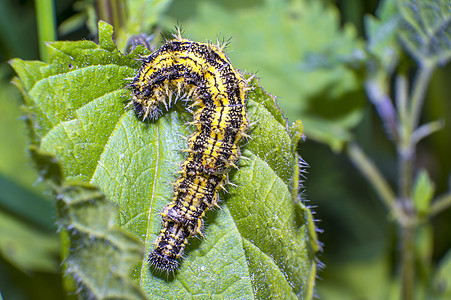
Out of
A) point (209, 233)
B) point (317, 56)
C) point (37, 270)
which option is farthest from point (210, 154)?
point (37, 270)

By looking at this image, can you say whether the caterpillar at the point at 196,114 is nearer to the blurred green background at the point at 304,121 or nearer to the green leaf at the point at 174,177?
the green leaf at the point at 174,177

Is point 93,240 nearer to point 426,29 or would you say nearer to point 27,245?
point 426,29

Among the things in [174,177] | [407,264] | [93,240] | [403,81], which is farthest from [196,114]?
[407,264]

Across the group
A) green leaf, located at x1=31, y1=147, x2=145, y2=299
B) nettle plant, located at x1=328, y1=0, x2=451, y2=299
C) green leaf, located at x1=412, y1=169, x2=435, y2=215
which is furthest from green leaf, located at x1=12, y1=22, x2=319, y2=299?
nettle plant, located at x1=328, y1=0, x2=451, y2=299

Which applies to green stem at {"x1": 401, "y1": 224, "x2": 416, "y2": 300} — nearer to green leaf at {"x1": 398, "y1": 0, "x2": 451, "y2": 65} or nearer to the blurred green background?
the blurred green background

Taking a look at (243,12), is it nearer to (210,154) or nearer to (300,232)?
(210,154)
